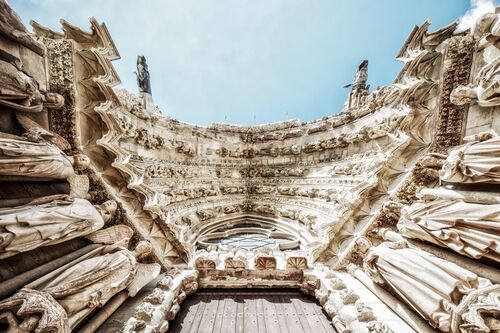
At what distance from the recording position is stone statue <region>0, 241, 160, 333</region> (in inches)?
55.1

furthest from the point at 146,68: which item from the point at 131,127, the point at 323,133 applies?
the point at 323,133

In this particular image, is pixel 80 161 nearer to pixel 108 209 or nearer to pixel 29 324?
pixel 108 209

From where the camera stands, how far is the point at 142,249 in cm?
281

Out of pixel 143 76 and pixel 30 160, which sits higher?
pixel 143 76

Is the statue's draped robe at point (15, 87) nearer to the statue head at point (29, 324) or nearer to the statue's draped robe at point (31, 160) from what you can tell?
the statue's draped robe at point (31, 160)

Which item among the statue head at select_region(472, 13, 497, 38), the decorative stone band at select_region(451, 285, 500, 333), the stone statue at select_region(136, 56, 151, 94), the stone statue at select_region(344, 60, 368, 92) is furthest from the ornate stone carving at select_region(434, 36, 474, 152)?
the stone statue at select_region(136, 56, 151, 94)

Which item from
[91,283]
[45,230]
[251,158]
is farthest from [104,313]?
[251,158]

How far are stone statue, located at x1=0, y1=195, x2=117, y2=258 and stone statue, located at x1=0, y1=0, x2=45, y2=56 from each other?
2.01 metres

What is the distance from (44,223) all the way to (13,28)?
2.40m

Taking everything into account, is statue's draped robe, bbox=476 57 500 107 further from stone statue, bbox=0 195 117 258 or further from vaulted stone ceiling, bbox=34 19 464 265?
stone statue, bbox=0 195 117 258

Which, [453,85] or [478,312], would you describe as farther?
[453,85]

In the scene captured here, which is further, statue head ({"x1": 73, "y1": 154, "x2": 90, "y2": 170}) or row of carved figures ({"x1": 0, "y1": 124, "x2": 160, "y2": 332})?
statue head ({"x1": 73, "y1": 154, "x2": 90, "y2": 170})

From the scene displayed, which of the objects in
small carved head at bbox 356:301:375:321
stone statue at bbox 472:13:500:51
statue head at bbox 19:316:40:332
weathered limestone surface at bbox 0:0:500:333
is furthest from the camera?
stone statue at bbox 472:13:500:51

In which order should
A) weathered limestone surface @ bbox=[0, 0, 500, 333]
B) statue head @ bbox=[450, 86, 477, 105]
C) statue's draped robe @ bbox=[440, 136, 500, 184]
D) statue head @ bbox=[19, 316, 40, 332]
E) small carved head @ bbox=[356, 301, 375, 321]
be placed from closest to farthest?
statue head @ bbox=[19, 316, 40, 332]
weathered limestone surface @ bbox=[0, 0, 500, 333]
statue's draped robe @ bbox=[440, 136, 500, 184]
small carved head @ bbox=[356, 301, 375, 321]
statue head @ bbox=[450, 86, 477, 105]
